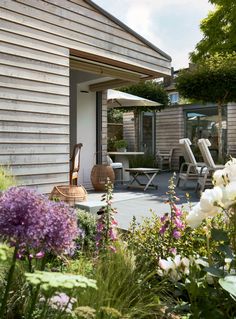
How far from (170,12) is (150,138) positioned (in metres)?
5.40

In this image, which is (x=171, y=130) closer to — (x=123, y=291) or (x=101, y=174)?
(x=101, y=174)

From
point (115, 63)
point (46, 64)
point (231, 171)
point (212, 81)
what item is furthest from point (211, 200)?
point (212, 81)

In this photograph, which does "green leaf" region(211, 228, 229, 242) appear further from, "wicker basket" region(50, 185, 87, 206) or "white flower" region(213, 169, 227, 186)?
"wicker basket" region(50, 185, 87, 206)

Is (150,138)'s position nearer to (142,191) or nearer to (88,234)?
(142,191)

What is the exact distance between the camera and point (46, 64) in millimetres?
5070

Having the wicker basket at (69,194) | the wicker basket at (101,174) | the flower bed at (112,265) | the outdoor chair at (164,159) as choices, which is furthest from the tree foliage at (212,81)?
the flower bed at (112,265)

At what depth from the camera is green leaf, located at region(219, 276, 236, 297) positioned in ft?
4.69

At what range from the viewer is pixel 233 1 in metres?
16.7

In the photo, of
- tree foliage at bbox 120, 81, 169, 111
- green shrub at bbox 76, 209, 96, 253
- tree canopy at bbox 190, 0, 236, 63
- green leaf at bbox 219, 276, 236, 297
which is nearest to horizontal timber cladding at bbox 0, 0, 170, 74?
green shrub at bbox 76, 209, 96, 253

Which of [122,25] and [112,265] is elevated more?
[122,25]

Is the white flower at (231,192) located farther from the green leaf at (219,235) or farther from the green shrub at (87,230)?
the green shrub at (87,230)

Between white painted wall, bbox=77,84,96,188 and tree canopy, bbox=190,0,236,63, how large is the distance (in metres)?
10.5

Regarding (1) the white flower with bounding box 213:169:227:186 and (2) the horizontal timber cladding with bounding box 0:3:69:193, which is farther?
(2) the horizontal timber cladding with bounding box 0:3:69:193

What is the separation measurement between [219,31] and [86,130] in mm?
11910
